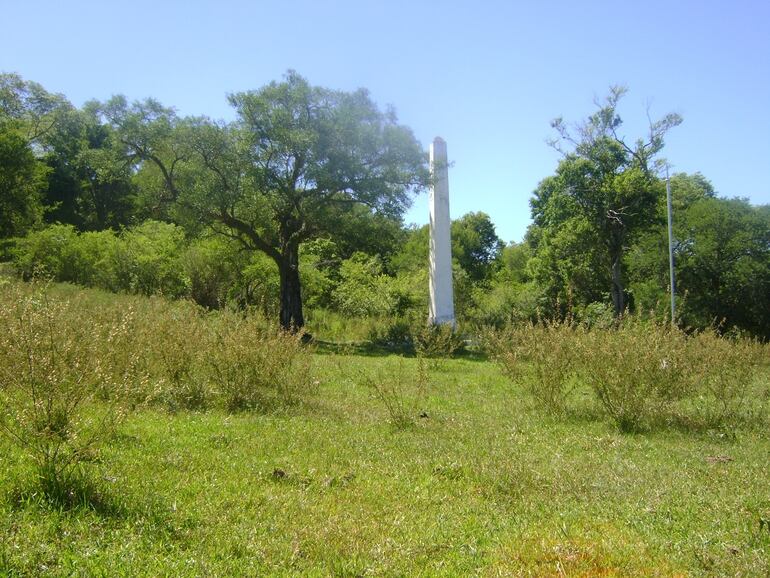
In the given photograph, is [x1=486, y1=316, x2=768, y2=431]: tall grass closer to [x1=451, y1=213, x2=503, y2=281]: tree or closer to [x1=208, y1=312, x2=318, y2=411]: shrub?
[x1=208, y1=312, x2=318, y2=411]: shrub

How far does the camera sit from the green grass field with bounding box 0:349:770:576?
11.0 ft

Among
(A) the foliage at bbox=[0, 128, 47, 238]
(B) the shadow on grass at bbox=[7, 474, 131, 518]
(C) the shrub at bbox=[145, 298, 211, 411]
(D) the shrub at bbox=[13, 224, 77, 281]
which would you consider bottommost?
(B) the shadow on grass at bbox=[7, 474, 131, 518]

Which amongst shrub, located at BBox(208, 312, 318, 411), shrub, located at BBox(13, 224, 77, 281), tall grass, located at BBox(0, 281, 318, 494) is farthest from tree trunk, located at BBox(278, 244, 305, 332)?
shrub, located at BBox(208, 312, 318, 411)

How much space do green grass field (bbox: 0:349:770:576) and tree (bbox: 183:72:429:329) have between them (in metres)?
14.0

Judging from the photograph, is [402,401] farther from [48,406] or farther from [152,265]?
[152,265]

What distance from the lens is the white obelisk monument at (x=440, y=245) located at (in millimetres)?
22953

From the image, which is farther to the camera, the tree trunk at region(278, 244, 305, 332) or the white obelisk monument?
the white obelisk monument

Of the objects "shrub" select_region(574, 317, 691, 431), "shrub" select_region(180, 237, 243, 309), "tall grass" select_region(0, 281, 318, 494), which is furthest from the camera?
"shrub" select_region(180, 237, 243, 309)

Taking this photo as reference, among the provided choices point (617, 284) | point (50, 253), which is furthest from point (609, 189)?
point (50, 253)

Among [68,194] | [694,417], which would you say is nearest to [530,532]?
[694,417]

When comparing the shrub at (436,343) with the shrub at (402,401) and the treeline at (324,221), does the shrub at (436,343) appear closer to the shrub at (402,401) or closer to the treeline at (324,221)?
the treeline at (324,221)

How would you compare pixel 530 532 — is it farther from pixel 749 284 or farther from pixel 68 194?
pixel 68 194

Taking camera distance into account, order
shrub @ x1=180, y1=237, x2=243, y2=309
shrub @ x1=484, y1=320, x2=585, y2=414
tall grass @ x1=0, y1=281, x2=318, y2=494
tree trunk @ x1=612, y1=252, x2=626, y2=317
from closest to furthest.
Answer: tall grass @ x1=0, y1=281, x2=318, y2=494 < shrub @ x1=484, y1=320, x2=585, y2=414 < shrub @ x1=180, y1=237, x2=243, y2=309 < tree trunk @ x1=612, y1=252, x2=626, y2=317

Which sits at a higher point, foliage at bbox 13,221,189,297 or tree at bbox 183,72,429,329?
tree at bbox 183,72,429,329
